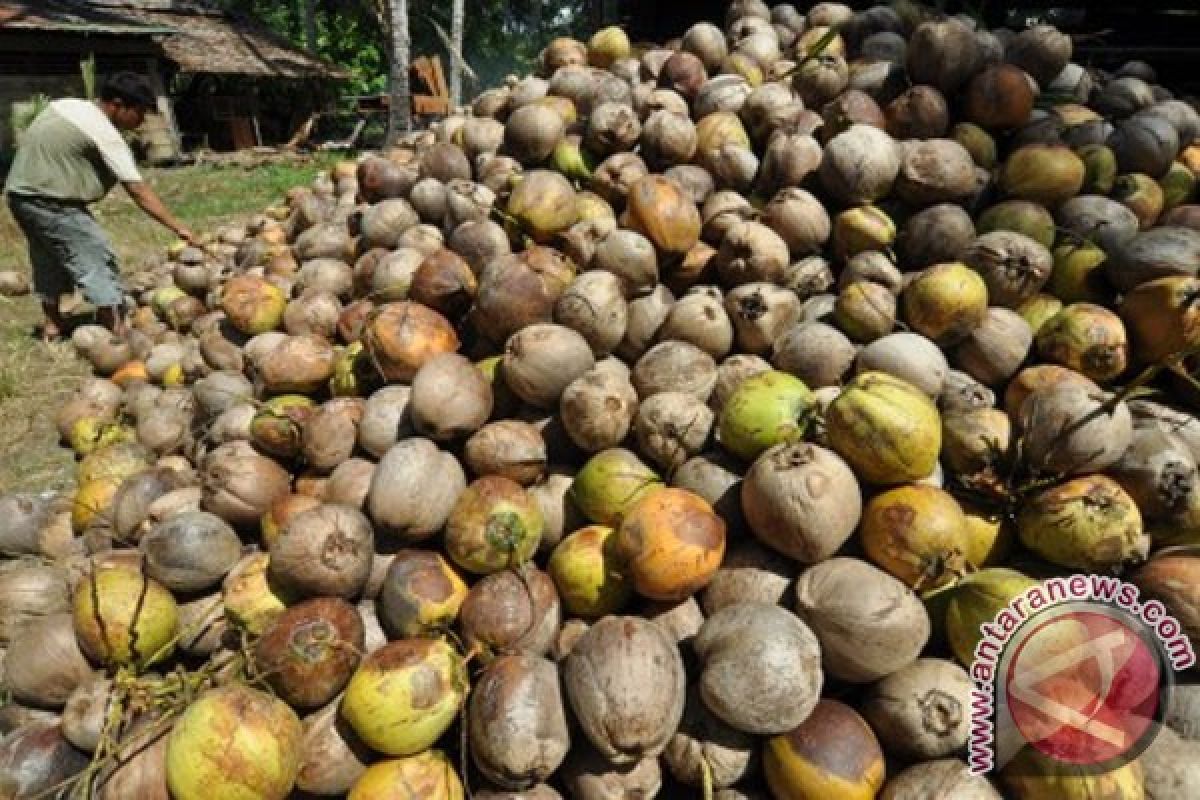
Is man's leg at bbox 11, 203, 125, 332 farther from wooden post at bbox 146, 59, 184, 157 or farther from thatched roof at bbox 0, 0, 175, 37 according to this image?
wooden post at bbox 146, 59, 184, 157

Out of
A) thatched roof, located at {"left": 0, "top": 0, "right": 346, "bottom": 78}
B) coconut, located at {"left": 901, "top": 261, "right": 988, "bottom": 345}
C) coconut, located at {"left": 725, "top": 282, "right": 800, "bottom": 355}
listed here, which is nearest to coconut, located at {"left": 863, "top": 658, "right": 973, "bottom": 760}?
coconut, located at {"left": 901, "top": 261, "right": 988, "bottom": 345}

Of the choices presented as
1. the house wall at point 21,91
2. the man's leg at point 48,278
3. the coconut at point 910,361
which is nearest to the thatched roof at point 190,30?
the house wall at point 21,91

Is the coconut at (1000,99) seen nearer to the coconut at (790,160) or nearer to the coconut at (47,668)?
the coconut at (790,160)

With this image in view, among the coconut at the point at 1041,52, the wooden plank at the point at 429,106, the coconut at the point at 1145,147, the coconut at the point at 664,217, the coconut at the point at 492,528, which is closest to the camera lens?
the coconut at the point at 492,528

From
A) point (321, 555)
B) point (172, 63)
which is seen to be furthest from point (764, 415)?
point (172, 63)

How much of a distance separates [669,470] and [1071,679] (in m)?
1.67

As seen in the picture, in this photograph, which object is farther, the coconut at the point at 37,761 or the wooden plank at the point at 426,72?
the wooden plank at the point at 426,72

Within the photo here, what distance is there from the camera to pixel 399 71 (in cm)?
1656

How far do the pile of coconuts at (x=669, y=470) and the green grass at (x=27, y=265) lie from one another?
4.68 ft

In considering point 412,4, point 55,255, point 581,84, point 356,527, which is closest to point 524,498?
point 356,527

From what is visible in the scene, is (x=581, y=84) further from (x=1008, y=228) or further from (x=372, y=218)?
(x=1008, y=228)

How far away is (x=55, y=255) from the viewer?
773cm

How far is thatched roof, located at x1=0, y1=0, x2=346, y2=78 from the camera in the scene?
1923 centimetres

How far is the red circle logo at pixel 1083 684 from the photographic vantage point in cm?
243
